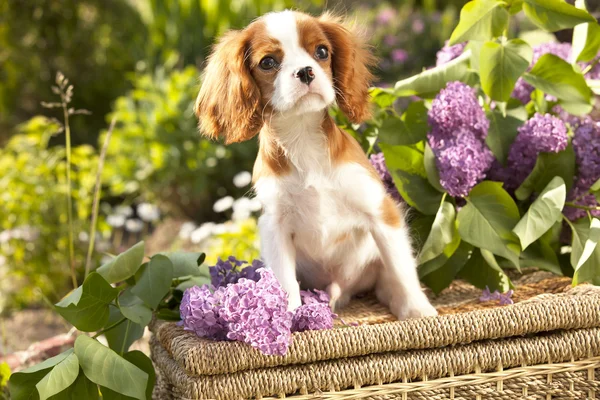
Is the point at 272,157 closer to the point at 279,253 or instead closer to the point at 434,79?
the point at 279,253

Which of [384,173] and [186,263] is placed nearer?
[186,263]

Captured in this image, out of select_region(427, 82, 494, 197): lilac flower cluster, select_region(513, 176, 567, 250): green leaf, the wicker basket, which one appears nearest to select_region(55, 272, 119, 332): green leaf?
the wicker basket

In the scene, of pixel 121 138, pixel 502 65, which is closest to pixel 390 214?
pixel 502 65

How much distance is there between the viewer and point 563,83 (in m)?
2.36

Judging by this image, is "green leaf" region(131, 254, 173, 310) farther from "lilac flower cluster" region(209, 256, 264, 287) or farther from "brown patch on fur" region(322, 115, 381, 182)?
"brown patch on fur" region(322, 115, 381, 182)

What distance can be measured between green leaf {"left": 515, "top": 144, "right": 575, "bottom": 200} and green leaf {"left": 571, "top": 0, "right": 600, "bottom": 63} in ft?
1.16

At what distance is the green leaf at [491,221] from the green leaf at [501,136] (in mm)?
214

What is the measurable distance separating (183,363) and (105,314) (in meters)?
0.40

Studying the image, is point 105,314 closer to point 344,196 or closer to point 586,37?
point 344,196

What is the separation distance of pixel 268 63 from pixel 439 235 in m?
0.76

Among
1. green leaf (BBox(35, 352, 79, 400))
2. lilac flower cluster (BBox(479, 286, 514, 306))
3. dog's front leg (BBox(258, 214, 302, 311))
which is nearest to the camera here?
green leaf (BBox(35, 352, 79, 400))

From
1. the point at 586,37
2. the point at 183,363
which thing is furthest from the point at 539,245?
the point at 183,363

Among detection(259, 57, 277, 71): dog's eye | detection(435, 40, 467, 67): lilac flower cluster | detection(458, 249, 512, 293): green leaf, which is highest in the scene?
detection(259, 57, 277, 71): dog's eye

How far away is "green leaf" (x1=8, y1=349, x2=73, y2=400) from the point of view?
1.89 metres
